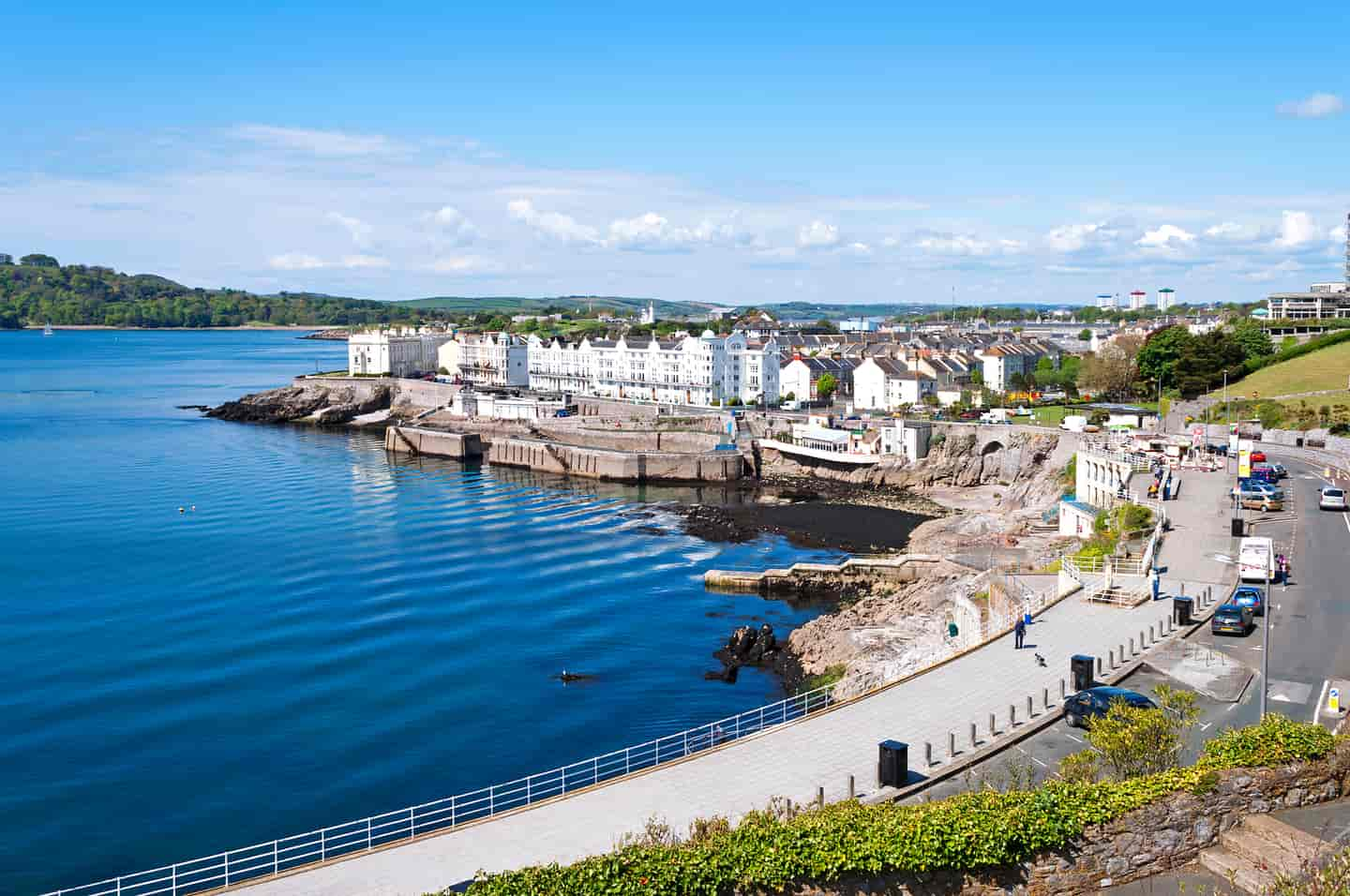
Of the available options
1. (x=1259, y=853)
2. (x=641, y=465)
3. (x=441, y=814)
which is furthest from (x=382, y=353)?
(x=1259, y=853)

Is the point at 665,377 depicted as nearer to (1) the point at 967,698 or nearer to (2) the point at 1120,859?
(1) the point at 967,698

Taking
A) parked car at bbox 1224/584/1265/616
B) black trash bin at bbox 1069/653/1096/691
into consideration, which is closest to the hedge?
black trash bin at bbox 1069/653/1096/691

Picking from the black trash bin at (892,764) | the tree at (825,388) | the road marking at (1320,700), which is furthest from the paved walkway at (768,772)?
the tree at (825,388)

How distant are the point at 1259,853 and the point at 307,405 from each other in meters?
131

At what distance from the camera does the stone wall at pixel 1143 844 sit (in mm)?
14898

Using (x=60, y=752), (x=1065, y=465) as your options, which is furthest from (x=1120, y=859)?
(x=1065, y=465)

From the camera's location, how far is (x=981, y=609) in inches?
1377

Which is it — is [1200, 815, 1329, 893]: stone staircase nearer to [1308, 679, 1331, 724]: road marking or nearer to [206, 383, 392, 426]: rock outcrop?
[1308, 679, 1331, 724]: road marking

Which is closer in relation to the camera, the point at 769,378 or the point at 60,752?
the point at 60,752

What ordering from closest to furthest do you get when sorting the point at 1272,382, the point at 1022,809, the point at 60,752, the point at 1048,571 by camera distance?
1. the point at 1022,809
2. the point at 60,752
3. the point at 1048,571
4. the point at 1272,382

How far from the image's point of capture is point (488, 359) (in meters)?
162

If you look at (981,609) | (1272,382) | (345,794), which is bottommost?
(345,794)

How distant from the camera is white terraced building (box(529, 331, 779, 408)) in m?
121

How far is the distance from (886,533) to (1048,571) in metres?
25.3
